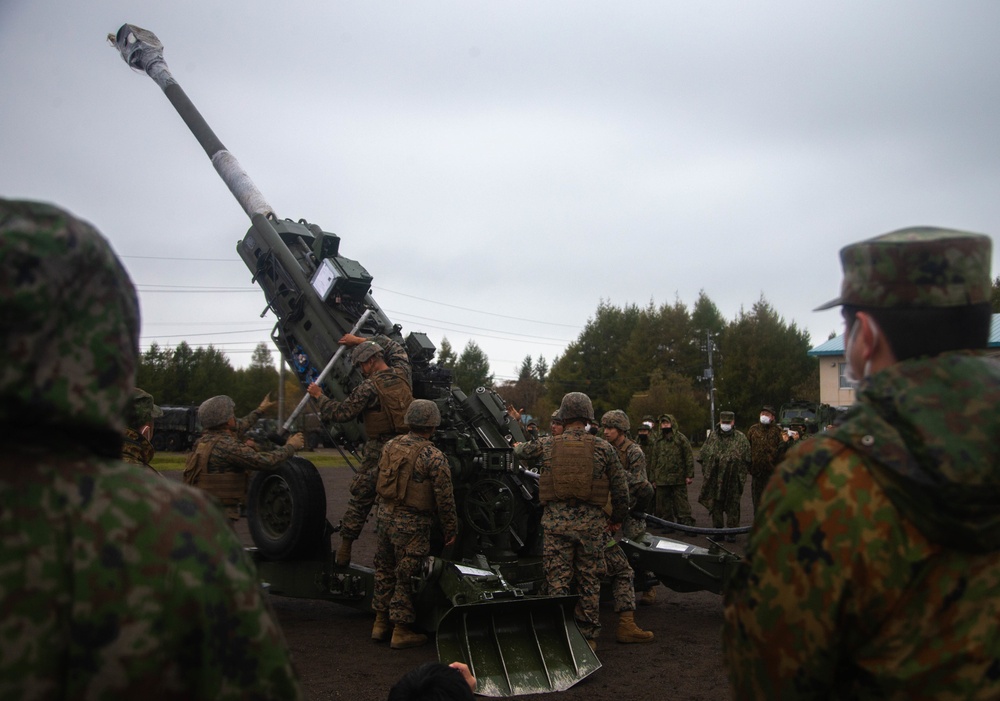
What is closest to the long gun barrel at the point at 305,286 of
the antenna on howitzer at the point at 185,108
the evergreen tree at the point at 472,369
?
the antenna on howitzer at the point at 185,108

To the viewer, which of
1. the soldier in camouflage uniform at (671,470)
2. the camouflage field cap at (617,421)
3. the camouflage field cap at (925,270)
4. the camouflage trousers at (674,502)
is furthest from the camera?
the camouflage trousers at (674,502)

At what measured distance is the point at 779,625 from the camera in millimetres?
1786

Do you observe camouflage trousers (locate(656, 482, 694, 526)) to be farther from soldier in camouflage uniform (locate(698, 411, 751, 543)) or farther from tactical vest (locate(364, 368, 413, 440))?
tactical vest (locate(364, 368, 413, 440))

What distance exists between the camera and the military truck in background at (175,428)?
3438cm

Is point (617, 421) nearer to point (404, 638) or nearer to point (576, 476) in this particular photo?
point (576, 476)

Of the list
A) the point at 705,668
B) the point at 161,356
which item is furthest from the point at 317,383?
the point at 161,356

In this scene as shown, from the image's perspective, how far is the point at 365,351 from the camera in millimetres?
8062

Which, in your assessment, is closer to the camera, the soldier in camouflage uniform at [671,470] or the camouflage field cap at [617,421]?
the camouflage field cap at [617,421]

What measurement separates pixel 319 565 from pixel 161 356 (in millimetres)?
48095

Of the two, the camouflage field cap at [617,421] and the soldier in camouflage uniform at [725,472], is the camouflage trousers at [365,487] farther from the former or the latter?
the soldier in camouflage uniform at [725,472]

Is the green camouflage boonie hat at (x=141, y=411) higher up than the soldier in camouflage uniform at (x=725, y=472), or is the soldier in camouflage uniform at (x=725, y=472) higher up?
the green camouflage boonie hat at (x=141, y=411)

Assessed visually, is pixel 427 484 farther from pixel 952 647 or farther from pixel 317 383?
pixel 952 647

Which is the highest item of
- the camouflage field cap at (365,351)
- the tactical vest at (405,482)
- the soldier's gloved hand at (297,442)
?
the camouflage field cap at (365,351)

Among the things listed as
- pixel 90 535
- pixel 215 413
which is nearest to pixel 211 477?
pixel 215 413
